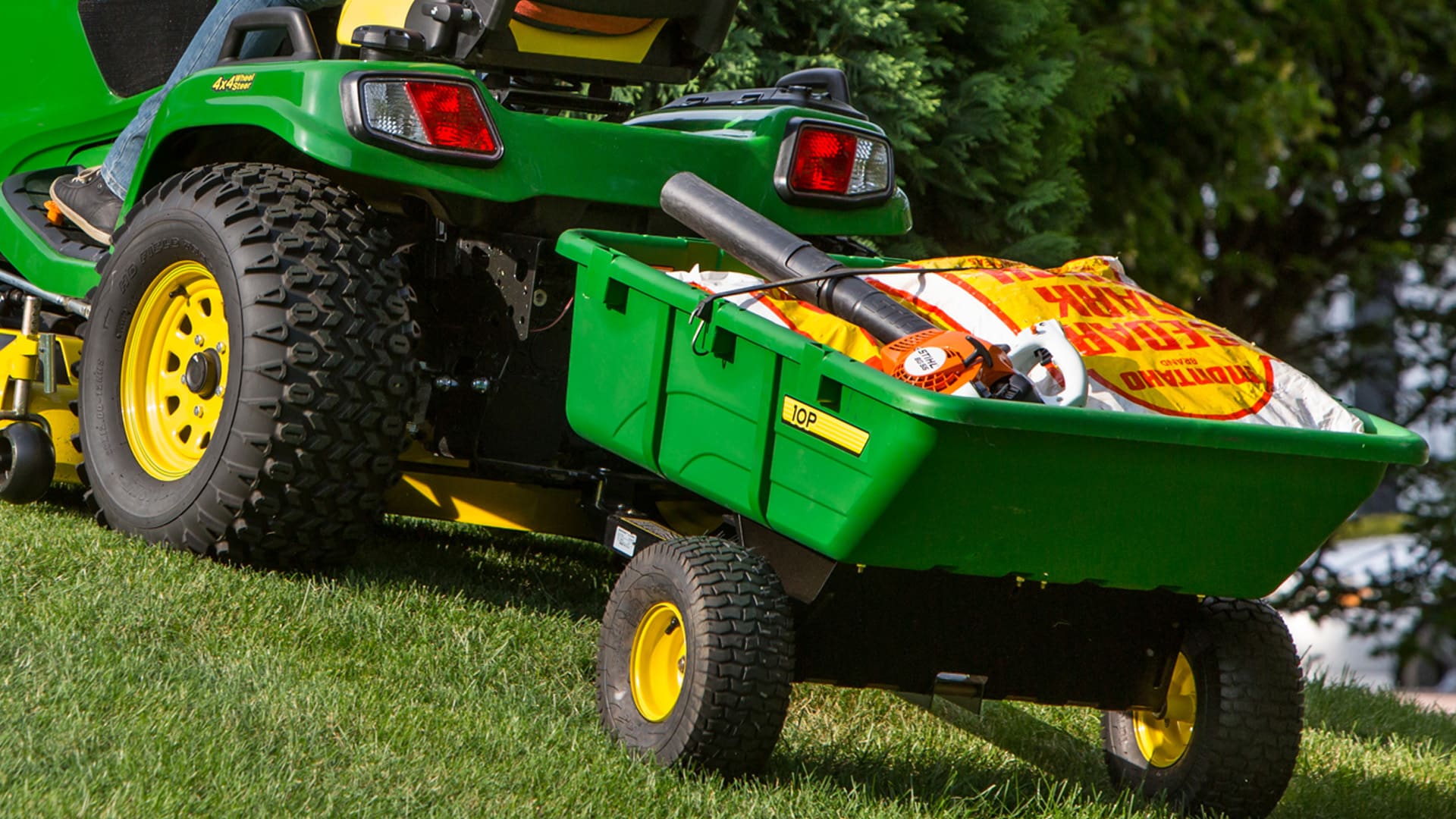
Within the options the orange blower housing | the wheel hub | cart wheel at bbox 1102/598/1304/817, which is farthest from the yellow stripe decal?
the wheel hub

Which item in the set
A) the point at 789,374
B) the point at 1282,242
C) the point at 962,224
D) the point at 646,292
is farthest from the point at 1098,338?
the point at 1282,242

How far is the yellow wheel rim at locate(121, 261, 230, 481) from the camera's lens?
11.6 ft

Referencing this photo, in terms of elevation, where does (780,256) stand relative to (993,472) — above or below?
above

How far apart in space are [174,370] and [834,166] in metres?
1.47

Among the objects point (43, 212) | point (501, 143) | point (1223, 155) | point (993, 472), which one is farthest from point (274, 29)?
point (1223, 155)

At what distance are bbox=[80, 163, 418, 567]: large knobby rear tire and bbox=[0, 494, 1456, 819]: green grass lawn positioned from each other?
0.40ft

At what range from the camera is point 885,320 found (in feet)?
8.88

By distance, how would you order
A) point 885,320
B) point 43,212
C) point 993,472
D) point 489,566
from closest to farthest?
point 993,472 < point 885,320 < point 489,566 < point 43,212

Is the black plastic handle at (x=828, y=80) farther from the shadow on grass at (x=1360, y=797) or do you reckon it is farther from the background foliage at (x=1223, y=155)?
the shadow on grass at (x=1360, y=797)

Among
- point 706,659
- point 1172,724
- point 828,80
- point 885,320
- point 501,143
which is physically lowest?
point 1172,724

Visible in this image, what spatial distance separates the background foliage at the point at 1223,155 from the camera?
6.00 m

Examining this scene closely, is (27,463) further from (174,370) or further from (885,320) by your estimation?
(885,320)

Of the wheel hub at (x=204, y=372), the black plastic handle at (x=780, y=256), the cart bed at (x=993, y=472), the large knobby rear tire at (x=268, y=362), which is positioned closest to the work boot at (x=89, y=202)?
the large knobby rear tire at (x=268, y=362)

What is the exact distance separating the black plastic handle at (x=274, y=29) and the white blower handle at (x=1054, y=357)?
170 centimetres
